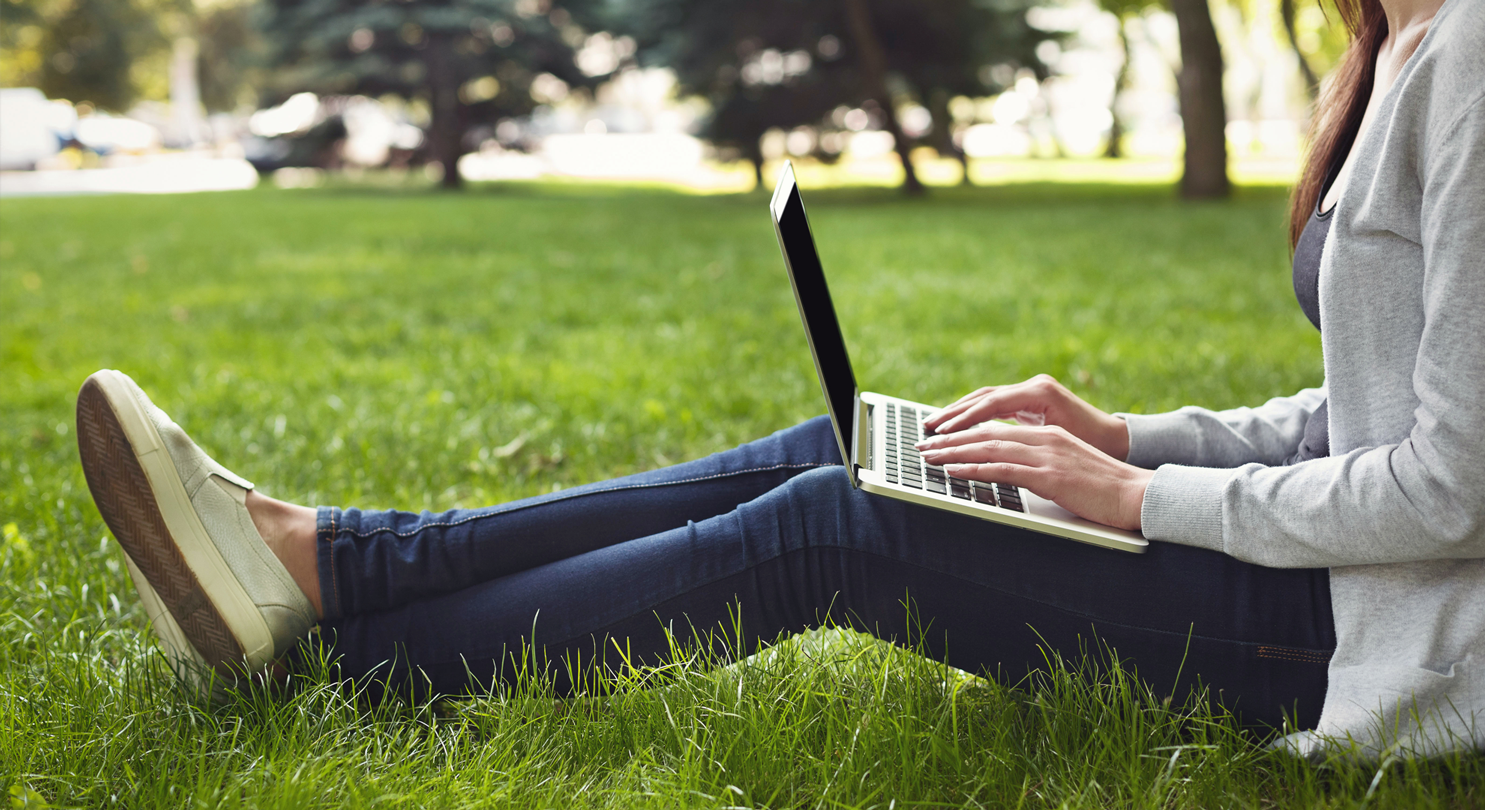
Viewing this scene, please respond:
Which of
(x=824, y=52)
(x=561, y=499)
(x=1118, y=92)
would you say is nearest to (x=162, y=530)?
(x=561, y=499)

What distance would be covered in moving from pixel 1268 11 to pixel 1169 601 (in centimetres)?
3623

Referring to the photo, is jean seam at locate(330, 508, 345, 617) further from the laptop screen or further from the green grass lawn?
the laptop screen

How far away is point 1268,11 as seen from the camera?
3209 cm

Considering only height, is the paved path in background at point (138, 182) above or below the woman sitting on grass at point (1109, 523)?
above

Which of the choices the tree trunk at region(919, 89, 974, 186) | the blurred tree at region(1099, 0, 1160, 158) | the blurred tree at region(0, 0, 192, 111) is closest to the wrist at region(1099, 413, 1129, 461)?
the tree trunk at region(919, 89, 974, 186)

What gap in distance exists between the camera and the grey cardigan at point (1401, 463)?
1299 millimetres

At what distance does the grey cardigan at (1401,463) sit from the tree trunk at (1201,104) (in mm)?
14628

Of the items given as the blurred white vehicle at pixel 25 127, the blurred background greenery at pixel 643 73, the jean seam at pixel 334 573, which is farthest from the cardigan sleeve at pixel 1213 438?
the blurred white vehicle at pixel 25 127

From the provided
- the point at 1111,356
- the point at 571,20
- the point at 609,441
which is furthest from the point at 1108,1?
the point at 609,441

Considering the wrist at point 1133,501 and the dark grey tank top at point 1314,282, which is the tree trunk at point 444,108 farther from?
the wrist at point 1133,501

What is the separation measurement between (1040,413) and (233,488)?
146 cm

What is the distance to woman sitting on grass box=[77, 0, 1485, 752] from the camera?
138 centimetres

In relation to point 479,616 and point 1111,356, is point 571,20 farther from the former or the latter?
point 479,616

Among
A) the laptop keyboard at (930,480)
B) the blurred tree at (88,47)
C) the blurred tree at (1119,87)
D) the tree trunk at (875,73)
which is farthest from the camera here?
the blurred tree at (1119,87)
